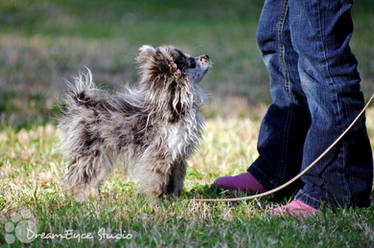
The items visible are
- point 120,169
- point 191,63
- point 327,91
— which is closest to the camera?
point 327,91

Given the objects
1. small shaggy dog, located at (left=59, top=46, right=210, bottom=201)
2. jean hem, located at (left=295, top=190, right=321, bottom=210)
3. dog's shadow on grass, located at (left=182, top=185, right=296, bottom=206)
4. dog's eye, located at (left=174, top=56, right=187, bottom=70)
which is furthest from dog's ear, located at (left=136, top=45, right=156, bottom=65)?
jean hem, located at (left=295, top=190, right=321, bottom=210)

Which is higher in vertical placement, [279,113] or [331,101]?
[331,101]

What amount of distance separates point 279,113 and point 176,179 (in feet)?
3.50

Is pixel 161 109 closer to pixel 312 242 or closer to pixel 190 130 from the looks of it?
pixel 190 130

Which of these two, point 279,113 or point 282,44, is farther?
point 279,113

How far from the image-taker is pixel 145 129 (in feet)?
10.5

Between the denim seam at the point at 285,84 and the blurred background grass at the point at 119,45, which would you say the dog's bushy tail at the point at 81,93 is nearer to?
the blurred background grass at the point at 119,45

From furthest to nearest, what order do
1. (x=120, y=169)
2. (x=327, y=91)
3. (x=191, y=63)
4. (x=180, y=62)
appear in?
(x=120, y=169)
(x=191, y=63)
(x=180, y=62)
(x=327, y=91)

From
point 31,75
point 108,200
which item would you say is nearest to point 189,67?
point 108,200

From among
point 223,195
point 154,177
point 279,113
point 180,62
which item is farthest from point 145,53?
point 223,195

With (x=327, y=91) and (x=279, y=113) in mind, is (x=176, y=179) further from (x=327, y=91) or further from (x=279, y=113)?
(x=327, y=91)

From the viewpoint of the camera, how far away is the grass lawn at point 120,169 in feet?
8.28

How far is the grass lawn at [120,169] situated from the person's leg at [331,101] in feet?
0.63

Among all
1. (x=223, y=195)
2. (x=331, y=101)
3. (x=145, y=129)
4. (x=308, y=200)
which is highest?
(x=331, y=101)
